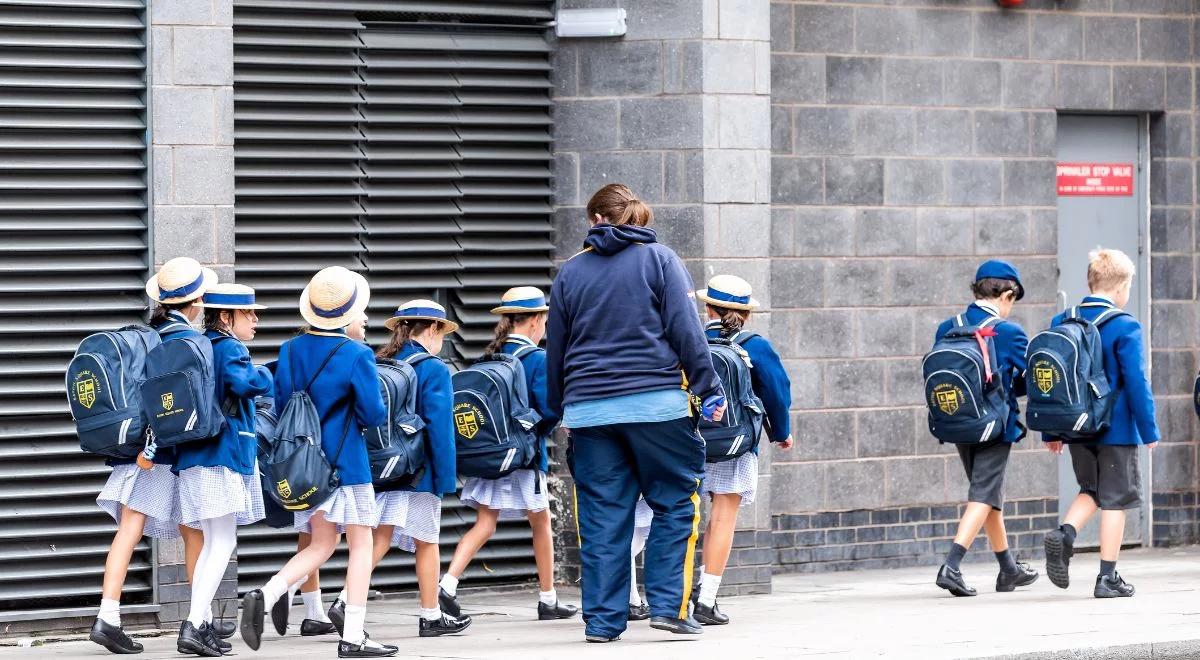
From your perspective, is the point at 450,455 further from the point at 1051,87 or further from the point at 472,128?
the point at 1051,87

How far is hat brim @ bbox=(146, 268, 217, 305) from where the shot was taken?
29.8 feet

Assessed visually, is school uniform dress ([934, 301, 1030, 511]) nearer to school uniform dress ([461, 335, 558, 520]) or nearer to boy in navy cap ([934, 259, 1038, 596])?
boy in navy cap ([934, 259, 1038, 596])

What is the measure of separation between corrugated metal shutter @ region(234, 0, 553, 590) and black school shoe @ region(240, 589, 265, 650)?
6.51 ft

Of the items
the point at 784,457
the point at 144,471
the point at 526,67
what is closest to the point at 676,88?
the point at 526,67

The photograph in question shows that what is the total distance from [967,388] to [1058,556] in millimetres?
1028

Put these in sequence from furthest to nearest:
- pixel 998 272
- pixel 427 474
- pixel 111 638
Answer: pixel 998 272, pixel 427 474, pixel 111 638

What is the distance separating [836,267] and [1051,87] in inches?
82.4

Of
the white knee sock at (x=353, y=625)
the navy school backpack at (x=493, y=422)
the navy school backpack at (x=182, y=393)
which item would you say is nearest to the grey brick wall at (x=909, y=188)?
the navy school backpack at (x=493, y=422)

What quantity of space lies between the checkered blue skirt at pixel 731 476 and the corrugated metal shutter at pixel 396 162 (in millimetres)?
2062

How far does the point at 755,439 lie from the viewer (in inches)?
391

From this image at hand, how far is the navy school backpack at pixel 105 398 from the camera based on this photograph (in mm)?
8852

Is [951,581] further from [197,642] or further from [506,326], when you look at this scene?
[197,642]

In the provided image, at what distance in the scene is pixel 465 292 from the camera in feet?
38.2

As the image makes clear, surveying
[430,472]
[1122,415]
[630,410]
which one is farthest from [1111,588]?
[430,472]
